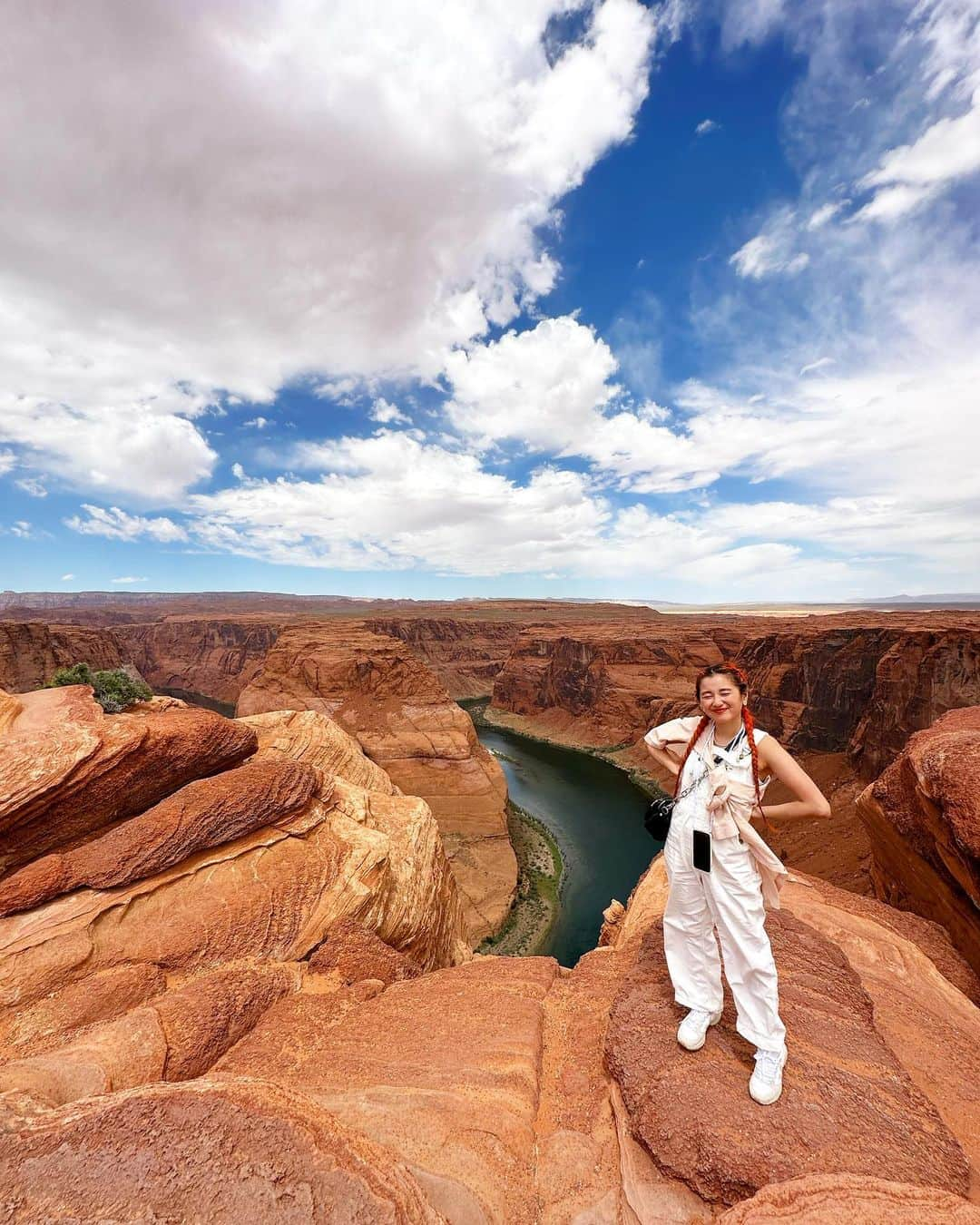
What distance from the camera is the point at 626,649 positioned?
198 feet

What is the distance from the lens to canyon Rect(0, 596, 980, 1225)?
2.81 metres

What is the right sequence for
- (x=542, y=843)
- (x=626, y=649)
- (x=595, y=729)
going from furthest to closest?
(x=626, y=649) < (x=595, y=729) < (x=542, y=843)

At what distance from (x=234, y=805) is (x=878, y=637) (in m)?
40.4

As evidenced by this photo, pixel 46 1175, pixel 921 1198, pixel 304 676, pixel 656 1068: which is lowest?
pixel 304 676

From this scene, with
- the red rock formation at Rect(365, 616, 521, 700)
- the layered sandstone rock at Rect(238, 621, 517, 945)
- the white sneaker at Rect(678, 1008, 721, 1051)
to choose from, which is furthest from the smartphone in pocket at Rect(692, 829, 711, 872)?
the red rock formation at Rect(365, 616, 521, 700)

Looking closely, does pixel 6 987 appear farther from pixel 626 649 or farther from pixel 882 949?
pixel 626 649

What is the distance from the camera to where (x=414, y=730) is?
1426 inches

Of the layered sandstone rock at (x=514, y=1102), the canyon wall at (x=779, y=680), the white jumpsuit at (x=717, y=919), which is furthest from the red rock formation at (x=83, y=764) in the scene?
the canyon wall at (x=779, y=680)

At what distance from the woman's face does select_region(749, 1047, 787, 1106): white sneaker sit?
7.93ft

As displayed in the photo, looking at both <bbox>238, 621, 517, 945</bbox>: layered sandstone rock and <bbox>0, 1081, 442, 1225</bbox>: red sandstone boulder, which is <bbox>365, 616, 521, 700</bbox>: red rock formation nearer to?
<bbox>238, 621, 517, 945</bbox>: layered sandstone rock

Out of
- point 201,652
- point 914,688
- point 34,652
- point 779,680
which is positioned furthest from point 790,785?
point 201,652

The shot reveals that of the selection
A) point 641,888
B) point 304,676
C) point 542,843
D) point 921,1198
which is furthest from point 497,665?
point 921,1198

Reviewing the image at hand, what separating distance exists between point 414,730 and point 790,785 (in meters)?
34.3

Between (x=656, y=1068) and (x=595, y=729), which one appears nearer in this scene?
(x=656, y=1068)
